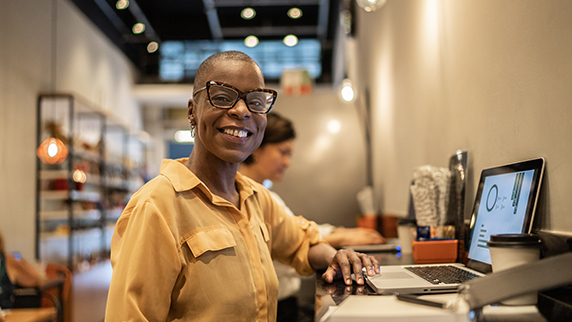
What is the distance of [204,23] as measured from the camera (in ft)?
31.0

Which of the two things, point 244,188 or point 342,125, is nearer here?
point 244,188

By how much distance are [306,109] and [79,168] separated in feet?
12.1

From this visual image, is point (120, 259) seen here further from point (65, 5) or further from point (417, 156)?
point (65, 5)

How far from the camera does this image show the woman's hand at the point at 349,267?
1.29m

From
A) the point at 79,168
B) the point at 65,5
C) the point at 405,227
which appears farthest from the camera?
the point at 65,5

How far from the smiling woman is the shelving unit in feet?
16.4

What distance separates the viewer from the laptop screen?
112cm

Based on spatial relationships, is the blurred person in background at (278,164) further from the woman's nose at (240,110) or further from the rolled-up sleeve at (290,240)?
the woman's nose at (240,110)

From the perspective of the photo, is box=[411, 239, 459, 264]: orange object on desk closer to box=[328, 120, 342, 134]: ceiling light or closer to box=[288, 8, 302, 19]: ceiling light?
box=[328, 120, 342, 134]: ceiling light

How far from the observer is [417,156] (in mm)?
2578

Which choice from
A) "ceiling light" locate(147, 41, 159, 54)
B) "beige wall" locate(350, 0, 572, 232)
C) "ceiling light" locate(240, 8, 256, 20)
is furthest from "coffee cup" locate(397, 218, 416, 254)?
"ceiling light" locate(147, 41, 159, 54)

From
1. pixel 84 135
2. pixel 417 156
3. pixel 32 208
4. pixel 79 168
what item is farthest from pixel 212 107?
pixel 84 135

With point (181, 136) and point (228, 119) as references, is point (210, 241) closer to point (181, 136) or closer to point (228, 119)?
point (228, 119)

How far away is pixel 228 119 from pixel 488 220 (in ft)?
2.79
